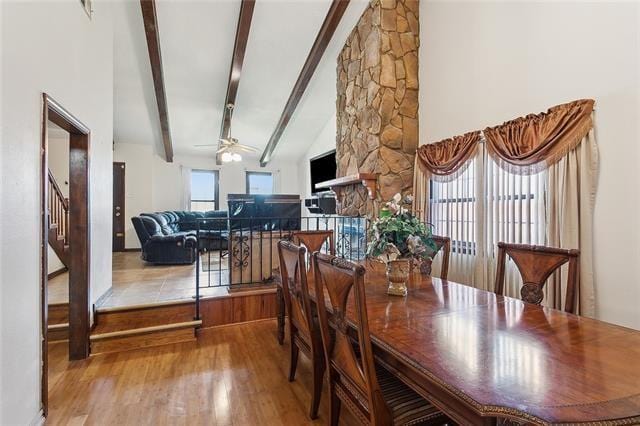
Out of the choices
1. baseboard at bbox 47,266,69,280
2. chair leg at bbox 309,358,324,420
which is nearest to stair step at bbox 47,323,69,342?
baseboard at bbox 47,266,69,280

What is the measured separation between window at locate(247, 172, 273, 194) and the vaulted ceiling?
1.49 metres

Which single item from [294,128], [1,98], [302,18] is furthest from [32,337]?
[294,128]

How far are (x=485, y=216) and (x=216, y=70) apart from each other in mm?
5067

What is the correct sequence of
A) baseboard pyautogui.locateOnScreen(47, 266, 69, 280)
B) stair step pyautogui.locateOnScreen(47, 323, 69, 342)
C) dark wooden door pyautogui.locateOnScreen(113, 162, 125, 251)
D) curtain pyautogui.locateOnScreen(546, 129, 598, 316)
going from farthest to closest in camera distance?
dark wooden door pyautogui.locateOnScreen(113, 162, 125, 251), baseboard pyautogui.locateOnScreen(47, 266, 69, 280), stair step pyautogui.locateOnScreen(47, 323, 69, 342), curtain pyautogui.locateOnScreen(546, 129, 598, 316)

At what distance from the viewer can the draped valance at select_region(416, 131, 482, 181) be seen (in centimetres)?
314

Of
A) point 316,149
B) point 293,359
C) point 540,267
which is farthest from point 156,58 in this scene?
point 540,267

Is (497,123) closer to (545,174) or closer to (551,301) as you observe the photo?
(545,174)

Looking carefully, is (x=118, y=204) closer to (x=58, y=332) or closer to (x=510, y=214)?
(x=58, y=332)

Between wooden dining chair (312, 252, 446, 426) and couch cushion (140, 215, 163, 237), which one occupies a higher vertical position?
couch cushion (140, 215, 163, 237)

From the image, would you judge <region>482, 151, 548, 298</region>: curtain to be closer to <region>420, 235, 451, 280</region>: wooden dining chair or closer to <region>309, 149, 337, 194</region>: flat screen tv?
<region>420, 235, 451, 280</region>: wooden dining chair

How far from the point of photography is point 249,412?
207 centimetres

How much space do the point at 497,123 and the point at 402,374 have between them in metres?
2.66

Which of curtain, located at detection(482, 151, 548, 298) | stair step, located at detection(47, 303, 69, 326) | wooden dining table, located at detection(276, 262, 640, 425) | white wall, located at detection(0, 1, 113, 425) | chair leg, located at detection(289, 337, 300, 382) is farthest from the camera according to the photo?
stair step, located at detection(47, 303, 69, 326)

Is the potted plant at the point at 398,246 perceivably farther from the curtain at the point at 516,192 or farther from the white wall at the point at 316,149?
the white wall at the point at 316,149
